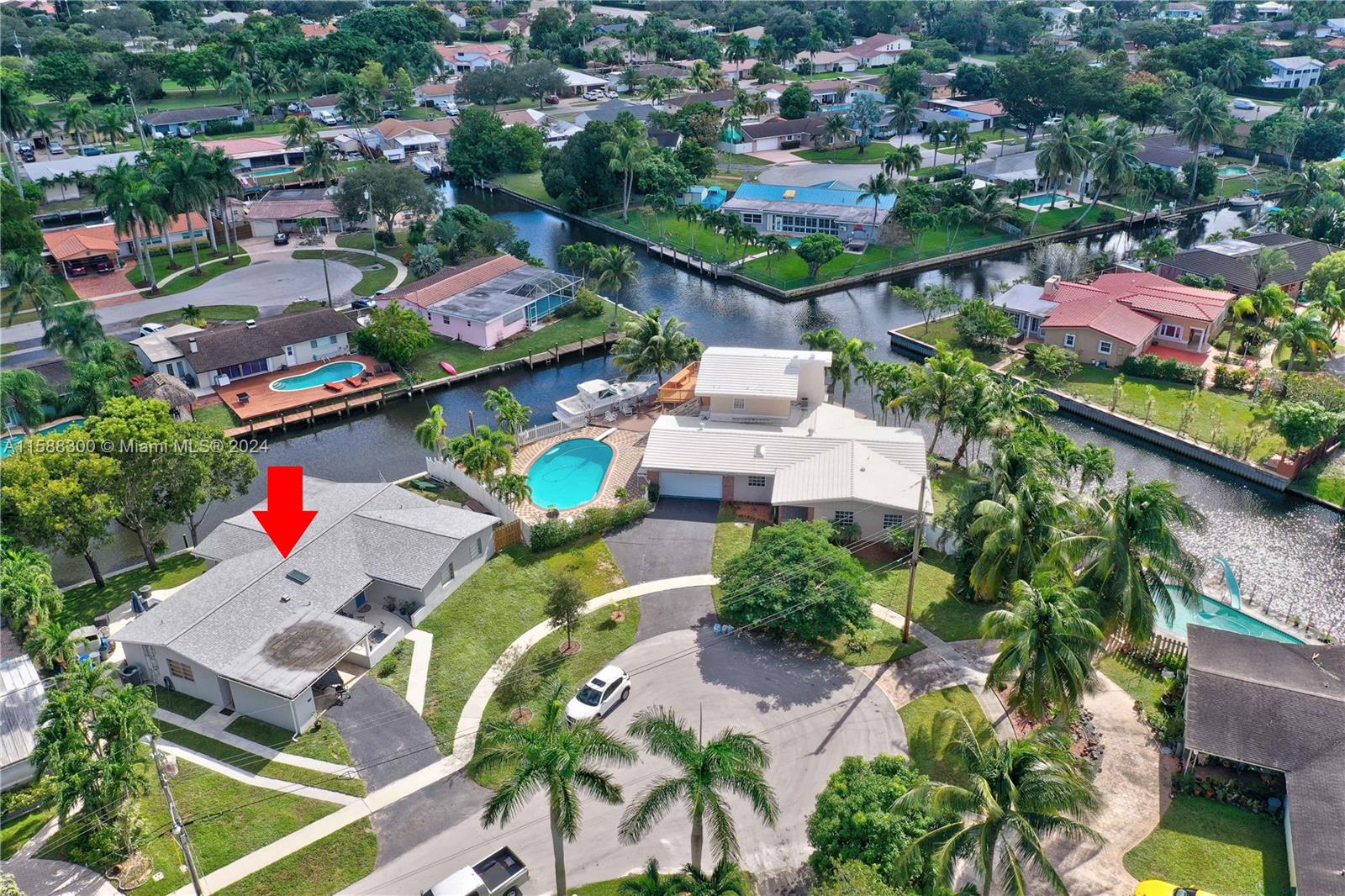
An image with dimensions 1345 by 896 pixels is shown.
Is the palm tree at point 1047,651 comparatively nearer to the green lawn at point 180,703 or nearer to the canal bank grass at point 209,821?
the canal bank grass at point 209,821

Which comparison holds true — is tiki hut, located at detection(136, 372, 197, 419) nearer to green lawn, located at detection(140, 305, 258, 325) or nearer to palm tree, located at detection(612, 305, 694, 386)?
green lawn, located at detection(140, 305, 258, 325)

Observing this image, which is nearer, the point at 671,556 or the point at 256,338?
the point at 671,556

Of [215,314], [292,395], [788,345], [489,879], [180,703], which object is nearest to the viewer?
[489,879]

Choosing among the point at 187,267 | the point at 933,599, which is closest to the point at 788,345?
the point at 933,599

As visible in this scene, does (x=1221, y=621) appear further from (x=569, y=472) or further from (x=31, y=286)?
(x=31, y=286)

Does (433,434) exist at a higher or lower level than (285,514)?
higher

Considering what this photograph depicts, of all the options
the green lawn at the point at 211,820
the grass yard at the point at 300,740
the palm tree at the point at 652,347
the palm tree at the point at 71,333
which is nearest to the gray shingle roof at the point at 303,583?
the grass yard at the point at 300,740

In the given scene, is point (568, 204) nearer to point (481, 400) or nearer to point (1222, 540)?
point (481, 400)
